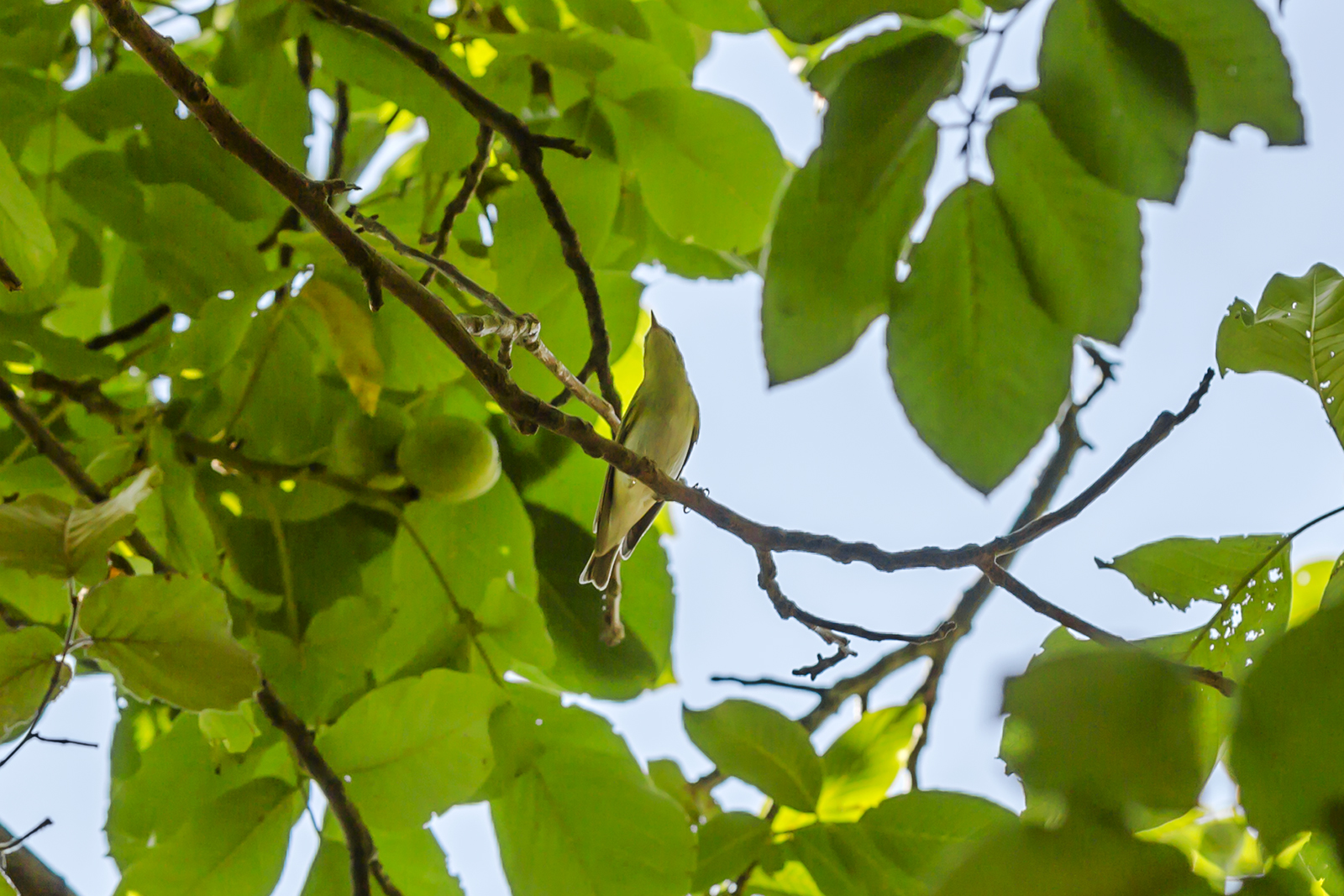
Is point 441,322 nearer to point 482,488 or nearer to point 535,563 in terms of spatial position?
point 482,488

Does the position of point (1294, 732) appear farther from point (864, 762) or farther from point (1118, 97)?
point (864, 762)

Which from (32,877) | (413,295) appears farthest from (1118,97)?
(32,877)

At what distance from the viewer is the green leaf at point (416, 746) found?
1290 mm

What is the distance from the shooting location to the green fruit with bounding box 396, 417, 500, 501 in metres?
1.48

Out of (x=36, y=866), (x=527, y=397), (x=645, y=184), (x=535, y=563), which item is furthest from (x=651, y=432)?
(x=36, y=866)

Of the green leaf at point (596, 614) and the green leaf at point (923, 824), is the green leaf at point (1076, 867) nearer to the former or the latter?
the green leaf at point (923, 824)

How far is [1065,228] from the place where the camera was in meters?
1.09

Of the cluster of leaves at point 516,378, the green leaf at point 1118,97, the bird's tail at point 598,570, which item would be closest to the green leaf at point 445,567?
the cluster of leaves at point 516,378

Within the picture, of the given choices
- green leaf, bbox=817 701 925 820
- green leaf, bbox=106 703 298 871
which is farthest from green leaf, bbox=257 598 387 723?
green leaf, bbox=817 701 925 820

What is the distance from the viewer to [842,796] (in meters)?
1.53

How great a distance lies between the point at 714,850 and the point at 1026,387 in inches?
33.4

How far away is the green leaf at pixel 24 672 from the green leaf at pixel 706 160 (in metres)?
1.06

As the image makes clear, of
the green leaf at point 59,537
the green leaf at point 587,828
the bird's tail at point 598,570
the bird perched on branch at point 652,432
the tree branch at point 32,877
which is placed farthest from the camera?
the bird perched on branch at point 652,432

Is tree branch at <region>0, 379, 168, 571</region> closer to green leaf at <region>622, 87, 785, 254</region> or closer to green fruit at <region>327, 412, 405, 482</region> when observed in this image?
green fruit at <region>327, 412, 405, 482</region>
